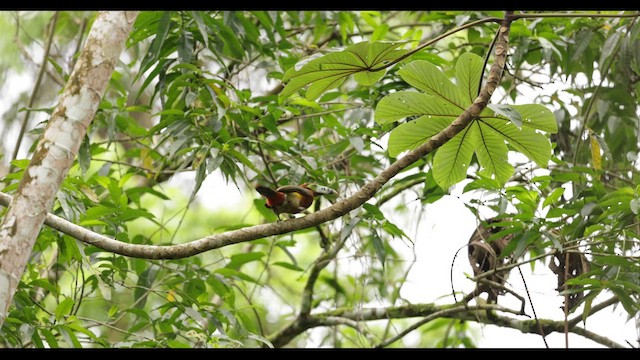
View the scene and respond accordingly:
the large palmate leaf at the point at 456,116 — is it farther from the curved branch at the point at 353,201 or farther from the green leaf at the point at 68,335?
the green leaf at the point at 68,335

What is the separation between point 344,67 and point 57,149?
685 millimetres

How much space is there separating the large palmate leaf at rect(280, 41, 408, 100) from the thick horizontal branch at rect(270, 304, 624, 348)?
1154 millimetres

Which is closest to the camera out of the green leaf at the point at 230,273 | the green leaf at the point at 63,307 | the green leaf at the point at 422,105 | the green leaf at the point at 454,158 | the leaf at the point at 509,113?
the leaf at the point at 509,113

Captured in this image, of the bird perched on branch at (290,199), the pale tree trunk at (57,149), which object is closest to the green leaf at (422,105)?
the bird perched on branch at (290,199)

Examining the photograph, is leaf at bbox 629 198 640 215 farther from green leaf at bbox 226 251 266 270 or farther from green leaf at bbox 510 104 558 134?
green leaf at bbox 226 251 266 270

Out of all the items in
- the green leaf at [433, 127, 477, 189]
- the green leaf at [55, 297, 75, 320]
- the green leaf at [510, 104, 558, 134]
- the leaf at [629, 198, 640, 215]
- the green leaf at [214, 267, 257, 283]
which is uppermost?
the green leaf at [214, 267, 257, 283]

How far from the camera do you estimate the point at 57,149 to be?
1.76 metres

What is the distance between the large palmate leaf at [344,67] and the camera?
162cm

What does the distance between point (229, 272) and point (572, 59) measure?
4.99 feet

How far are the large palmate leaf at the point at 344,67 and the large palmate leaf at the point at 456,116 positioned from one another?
6cm

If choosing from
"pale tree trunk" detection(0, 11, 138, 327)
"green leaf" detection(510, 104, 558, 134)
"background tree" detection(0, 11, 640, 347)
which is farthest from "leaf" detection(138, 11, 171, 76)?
"green leaf" detection(510, 104, 558, 134)

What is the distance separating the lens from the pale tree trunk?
1.66m

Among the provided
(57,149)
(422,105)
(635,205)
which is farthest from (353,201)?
(635,205)
